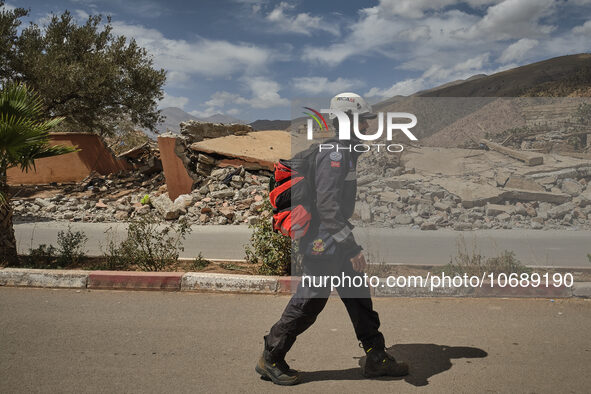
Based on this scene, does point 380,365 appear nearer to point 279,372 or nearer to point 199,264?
point 279,372

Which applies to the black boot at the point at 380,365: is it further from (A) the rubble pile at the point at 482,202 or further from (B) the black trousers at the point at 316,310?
(A) the rubble pile at the point at 482,202

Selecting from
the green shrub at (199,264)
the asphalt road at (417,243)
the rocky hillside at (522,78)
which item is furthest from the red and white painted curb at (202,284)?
the rocky hillside at (522,78)

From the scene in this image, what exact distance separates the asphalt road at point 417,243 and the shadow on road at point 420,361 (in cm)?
247

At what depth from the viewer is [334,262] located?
3314 millimetres

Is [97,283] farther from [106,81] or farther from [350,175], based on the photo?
[106,81]

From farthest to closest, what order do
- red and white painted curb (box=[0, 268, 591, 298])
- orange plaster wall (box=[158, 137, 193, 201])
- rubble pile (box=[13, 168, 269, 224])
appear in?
orange plaster wall (box=[158, 137, 193, 201]) → rubble pile (box=[13, 168, 269, 224]) → red and white painted curb (box=[0, 268, 591, 298])

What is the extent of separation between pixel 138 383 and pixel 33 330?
164 centimetres

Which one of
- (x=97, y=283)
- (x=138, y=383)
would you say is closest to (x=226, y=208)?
(x=97, y=283)

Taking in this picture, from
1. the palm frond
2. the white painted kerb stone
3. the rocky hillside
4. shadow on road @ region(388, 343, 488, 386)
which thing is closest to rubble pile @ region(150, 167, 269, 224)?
the white painted kerb stone

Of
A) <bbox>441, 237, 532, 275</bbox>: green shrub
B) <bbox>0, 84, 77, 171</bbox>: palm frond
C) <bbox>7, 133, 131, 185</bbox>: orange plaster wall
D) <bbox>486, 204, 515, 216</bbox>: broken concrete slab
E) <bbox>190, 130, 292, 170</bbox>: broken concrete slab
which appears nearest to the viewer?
<bbox>0, 84, 77, 171</bbox>: palm frond

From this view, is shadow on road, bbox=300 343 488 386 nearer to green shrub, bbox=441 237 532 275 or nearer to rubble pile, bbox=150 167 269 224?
green shrub, bbox=441 237 532 275

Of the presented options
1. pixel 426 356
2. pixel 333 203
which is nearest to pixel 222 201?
pixel 426 356

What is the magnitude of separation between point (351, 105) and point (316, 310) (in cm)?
142

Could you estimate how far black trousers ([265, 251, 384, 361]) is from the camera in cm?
332
